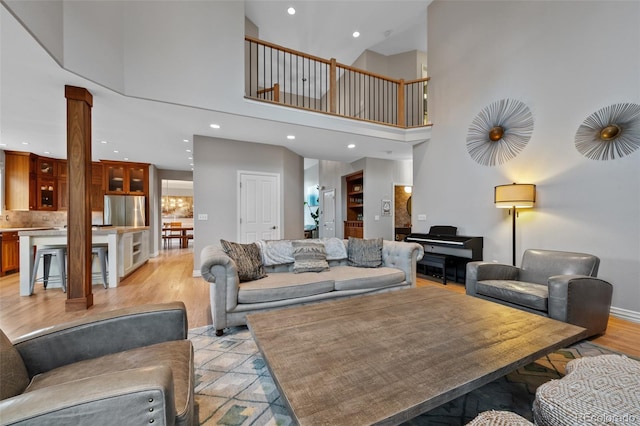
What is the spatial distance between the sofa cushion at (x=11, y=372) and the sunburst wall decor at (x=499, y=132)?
16.7ft

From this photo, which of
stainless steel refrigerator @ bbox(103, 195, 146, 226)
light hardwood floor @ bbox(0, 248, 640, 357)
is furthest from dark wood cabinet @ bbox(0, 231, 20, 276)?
stainless steel refrigerator @ bbox(103, 195, 146, 226)

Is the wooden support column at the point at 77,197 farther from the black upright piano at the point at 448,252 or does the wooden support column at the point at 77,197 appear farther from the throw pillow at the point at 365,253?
the black upright piano at the point at 448,252

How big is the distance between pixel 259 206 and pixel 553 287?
4.61m

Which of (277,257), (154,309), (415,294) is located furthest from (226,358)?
(415,294)

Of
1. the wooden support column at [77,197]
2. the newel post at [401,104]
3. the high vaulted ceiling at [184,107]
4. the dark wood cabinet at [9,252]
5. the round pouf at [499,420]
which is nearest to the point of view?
the round pouf at [499,420]

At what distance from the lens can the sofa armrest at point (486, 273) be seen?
9.50ft

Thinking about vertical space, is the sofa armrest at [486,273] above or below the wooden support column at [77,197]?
below

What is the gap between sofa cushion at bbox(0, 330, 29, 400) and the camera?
901mm

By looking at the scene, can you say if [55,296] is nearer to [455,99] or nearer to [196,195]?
[196,195]

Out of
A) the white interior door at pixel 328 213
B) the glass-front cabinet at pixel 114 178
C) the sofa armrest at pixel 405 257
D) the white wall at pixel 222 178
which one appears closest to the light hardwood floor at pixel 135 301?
the white wall at pixel 222 178

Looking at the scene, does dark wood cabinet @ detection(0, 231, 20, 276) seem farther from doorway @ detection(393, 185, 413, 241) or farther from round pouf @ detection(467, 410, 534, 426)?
doorway @ detection(393, 185, 413, 241)

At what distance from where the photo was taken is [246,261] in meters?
2.84

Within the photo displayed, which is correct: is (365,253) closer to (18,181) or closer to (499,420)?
(499,420)

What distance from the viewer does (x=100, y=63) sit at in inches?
118
